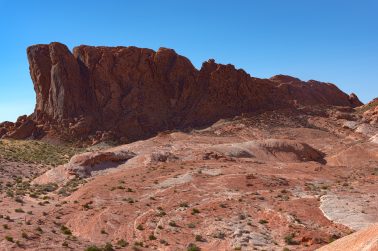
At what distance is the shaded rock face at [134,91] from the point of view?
2322 inches

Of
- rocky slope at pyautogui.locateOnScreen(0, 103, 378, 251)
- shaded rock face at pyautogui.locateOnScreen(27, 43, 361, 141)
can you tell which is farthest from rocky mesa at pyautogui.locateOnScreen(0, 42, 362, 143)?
rocky slope at pyautogui.locateOnScreen(0, 103, 378, 251)

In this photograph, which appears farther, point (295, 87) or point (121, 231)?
point (295, 87)

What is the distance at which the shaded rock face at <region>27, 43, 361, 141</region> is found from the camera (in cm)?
5897

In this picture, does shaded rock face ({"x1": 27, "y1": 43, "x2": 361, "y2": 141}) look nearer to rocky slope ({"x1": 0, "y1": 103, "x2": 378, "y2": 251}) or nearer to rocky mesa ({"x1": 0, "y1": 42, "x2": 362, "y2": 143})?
rocky mesa ({"x1": 0, "y1": 42, "x2": 362, "y2": 143})

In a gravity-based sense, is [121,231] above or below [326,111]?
below

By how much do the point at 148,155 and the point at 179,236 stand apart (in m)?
19.1

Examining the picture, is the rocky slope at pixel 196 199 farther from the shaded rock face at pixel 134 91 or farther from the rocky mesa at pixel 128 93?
the rocky mesa at pixel 128 93

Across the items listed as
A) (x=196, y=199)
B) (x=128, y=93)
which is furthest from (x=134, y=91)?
(x=196, y=199)

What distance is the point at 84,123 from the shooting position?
57.9m

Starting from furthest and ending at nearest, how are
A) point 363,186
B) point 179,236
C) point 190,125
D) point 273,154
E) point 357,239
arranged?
point 190,125 < point 273,154 < point 363,186 < point 179,236 < point 357,239

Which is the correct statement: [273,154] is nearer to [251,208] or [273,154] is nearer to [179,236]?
[251,208]

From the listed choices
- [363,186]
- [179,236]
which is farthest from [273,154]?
[179,236]

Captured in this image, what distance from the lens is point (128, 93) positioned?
60906 millimetres

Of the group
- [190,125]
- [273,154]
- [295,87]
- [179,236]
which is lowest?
[179,236]
